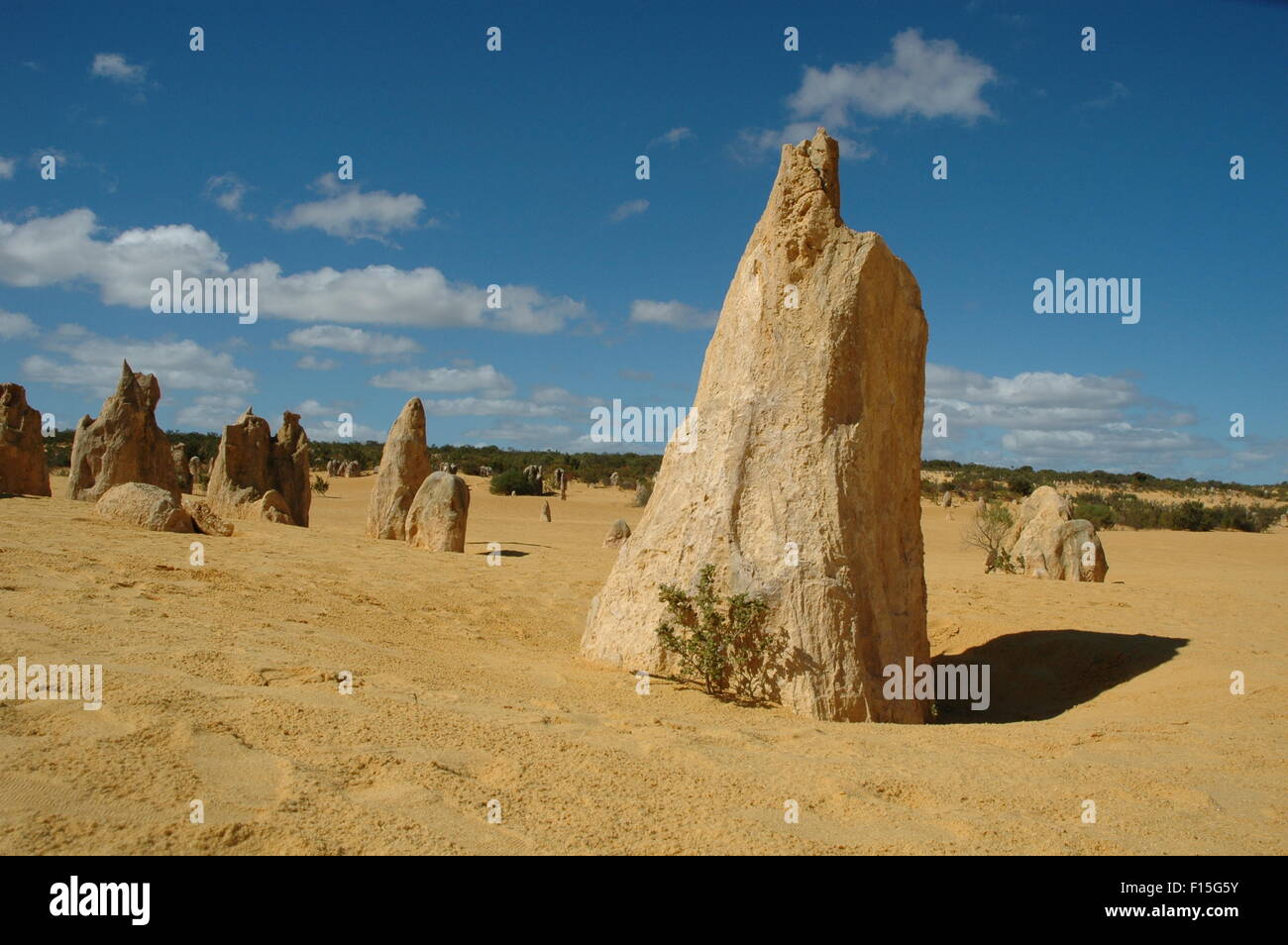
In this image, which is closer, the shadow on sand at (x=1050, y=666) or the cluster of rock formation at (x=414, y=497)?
the shadow on sand at (x=1050, y=666)

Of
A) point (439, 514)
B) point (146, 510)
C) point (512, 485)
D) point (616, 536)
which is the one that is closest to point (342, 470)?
point (512, 485)

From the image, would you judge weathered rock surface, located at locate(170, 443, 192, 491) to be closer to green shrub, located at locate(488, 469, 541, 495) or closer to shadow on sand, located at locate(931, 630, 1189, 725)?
green shrub, located at locate(488, 469, 541, 495)

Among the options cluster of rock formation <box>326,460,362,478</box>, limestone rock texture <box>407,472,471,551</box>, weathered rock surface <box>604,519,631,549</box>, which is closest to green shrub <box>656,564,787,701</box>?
limestone rock texture <box>407,472,471,551</box>

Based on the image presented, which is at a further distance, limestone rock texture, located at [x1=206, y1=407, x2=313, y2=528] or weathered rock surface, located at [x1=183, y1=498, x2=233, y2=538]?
limestone rock texture, located at [x1=206, y1=407, x2=313, y2=528]

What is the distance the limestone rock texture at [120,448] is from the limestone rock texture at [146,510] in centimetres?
464

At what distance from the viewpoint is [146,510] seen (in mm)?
9898

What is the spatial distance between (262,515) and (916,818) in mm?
14105

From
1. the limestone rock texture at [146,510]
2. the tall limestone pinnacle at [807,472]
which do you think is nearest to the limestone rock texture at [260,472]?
the limestone rock texture at [146,510]

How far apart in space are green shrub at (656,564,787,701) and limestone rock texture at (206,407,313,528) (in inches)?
465

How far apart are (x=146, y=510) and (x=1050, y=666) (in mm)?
9521

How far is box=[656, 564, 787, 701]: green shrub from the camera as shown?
5.63 metres

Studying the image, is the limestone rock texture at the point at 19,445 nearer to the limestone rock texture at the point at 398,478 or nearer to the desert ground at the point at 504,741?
the limestone rock texture at the point at 398,478

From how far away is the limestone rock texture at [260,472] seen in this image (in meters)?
15.5
